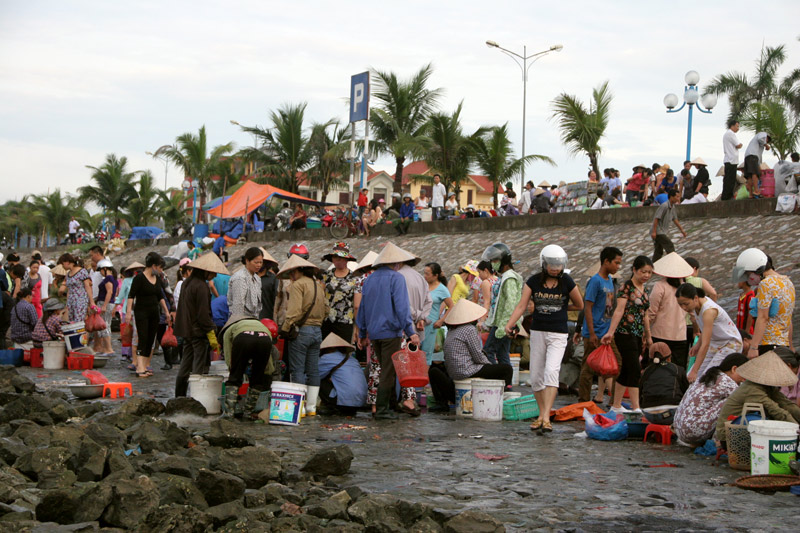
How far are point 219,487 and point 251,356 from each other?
3186mm

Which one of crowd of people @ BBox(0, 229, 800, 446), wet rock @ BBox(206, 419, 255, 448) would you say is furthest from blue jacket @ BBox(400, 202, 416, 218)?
wet rock @ BBox(206, 419, 255, 448)

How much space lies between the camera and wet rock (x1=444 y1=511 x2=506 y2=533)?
193 inches

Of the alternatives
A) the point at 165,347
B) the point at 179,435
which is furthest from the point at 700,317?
the point at 165,347

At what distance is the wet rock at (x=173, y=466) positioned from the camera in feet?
20.8

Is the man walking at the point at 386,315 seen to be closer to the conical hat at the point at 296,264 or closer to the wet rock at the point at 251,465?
the conical hat at the point at 296,264

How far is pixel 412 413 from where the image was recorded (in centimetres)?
969

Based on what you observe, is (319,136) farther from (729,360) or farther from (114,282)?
(729,360)

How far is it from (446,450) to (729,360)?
8.36 ft

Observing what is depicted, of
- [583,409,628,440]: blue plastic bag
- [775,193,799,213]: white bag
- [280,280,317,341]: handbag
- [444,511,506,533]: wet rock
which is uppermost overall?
[775,193,799,213]: white bag

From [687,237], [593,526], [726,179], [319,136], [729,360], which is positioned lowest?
[593,526]

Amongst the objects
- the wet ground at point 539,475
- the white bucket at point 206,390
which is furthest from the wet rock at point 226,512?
the white bucket at point 206,390

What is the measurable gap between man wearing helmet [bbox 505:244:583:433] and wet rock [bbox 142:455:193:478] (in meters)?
3.66

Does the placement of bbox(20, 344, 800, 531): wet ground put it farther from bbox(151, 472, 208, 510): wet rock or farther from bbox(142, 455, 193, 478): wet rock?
bbox(151, 472, 208, 510): wet rock

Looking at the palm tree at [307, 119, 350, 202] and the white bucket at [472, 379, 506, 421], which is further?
the palm tree at [307, 119, 350, 202]
